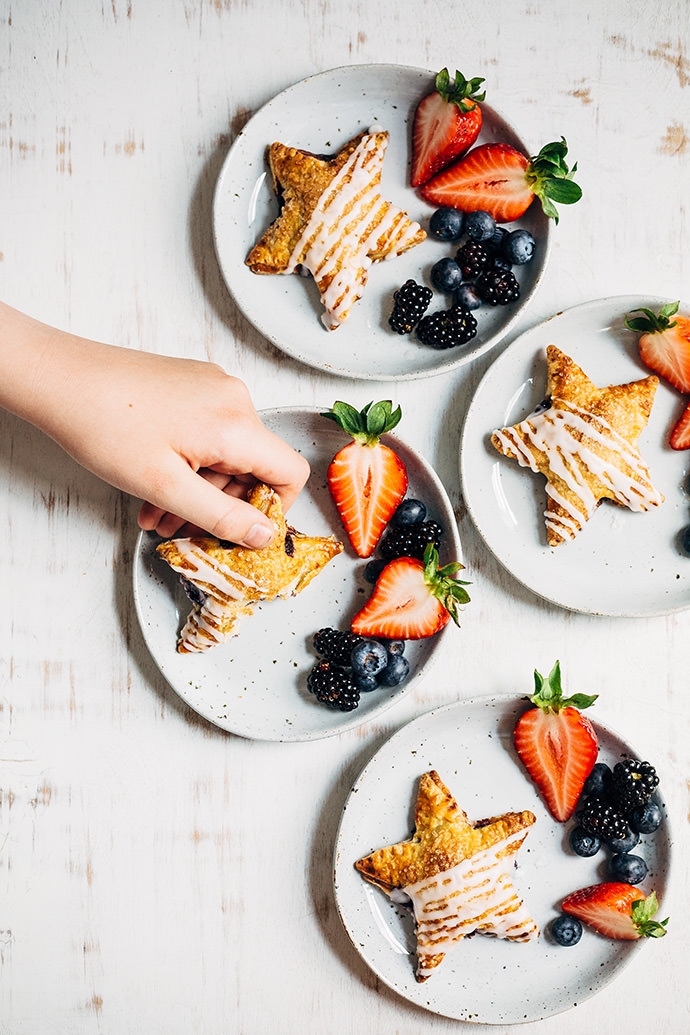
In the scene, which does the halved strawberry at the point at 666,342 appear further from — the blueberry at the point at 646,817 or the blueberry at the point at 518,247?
the blueberry at the point at 646,817

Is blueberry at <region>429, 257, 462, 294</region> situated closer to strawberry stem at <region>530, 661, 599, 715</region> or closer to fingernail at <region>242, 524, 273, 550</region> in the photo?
fingernail at <region>242, 524, 273, 550</region>

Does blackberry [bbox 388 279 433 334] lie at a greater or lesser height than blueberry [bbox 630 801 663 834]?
greater

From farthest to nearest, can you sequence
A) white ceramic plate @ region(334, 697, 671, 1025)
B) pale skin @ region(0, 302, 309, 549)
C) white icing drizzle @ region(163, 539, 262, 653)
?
white ceramic plate @ region(334, 697, 671, 1025) → white icing drizzle @ region(163, 539, 262, 653) → pale skin @ region(0, 302, 309, 549)

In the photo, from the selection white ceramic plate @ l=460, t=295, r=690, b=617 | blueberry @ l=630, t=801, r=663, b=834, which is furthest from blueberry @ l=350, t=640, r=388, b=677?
blueberry @ l=630, t=801, r=663, b=834

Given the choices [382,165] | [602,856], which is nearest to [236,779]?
[602,856]

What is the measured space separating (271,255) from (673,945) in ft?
5.77

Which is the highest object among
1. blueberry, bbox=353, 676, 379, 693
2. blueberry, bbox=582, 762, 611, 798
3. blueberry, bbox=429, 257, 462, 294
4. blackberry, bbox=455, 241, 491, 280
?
blackberry, bbox=455, 241, 491, 280

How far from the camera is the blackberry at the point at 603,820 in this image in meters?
1.62

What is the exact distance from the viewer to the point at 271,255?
1.64 m

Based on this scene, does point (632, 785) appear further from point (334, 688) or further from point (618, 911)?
point (334, 688)

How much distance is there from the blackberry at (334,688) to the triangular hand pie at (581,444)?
0.53 m

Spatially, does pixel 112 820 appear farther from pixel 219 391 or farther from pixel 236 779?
pixel 219 391

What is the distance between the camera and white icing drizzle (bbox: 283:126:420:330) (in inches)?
63.2

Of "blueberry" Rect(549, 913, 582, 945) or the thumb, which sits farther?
"blueberry" Rect(549, 913, 582, 945)
